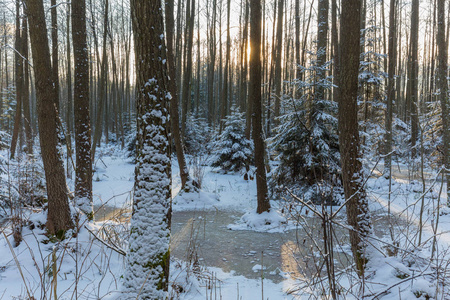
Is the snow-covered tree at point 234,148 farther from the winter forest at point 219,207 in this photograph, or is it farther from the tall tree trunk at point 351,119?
the tall tree trunk at point 351,119

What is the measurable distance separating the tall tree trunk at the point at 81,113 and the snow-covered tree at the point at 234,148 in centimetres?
771

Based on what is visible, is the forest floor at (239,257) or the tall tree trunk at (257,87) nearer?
the forest floor at (239,257)

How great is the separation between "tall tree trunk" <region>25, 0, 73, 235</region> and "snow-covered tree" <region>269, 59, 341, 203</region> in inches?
228

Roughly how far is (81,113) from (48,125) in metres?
1.46

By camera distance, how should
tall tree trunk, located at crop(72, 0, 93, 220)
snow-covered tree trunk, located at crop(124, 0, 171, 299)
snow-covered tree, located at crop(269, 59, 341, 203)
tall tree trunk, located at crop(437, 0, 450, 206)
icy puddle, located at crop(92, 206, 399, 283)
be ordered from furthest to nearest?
snow-covered tree, located at crop(269, 59, 341, 203) → tall tree trunk, located at crop(437, 0, 450, 206) → tall tree trunk, located at crop(72, 0, 93, 220) → icy puddle, located at crop(92, 206, 399, 283) → snow-covered tree trunk, located at crop(124, 0, 171, 299)

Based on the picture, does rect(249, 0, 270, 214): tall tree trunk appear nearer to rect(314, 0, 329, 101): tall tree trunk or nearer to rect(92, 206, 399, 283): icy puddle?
rect(92, 206, 399, 283): icy puddle

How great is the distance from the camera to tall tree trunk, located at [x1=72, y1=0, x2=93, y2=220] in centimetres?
582

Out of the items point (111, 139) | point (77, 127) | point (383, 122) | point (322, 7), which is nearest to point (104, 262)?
point (77, 127)

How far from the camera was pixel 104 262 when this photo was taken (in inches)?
166

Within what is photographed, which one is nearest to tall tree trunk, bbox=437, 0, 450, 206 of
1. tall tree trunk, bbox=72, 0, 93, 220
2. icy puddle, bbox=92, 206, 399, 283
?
icy puddle, bbox=92, 206, 399, 283

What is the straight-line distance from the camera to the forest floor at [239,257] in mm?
2670

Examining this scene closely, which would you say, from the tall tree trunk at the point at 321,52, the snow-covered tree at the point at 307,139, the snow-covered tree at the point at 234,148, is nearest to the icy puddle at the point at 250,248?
the snow-covered tree at the point at 307,139

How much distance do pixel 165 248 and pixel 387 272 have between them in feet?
7.78

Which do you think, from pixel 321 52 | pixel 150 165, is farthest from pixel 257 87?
pixel 150 165
